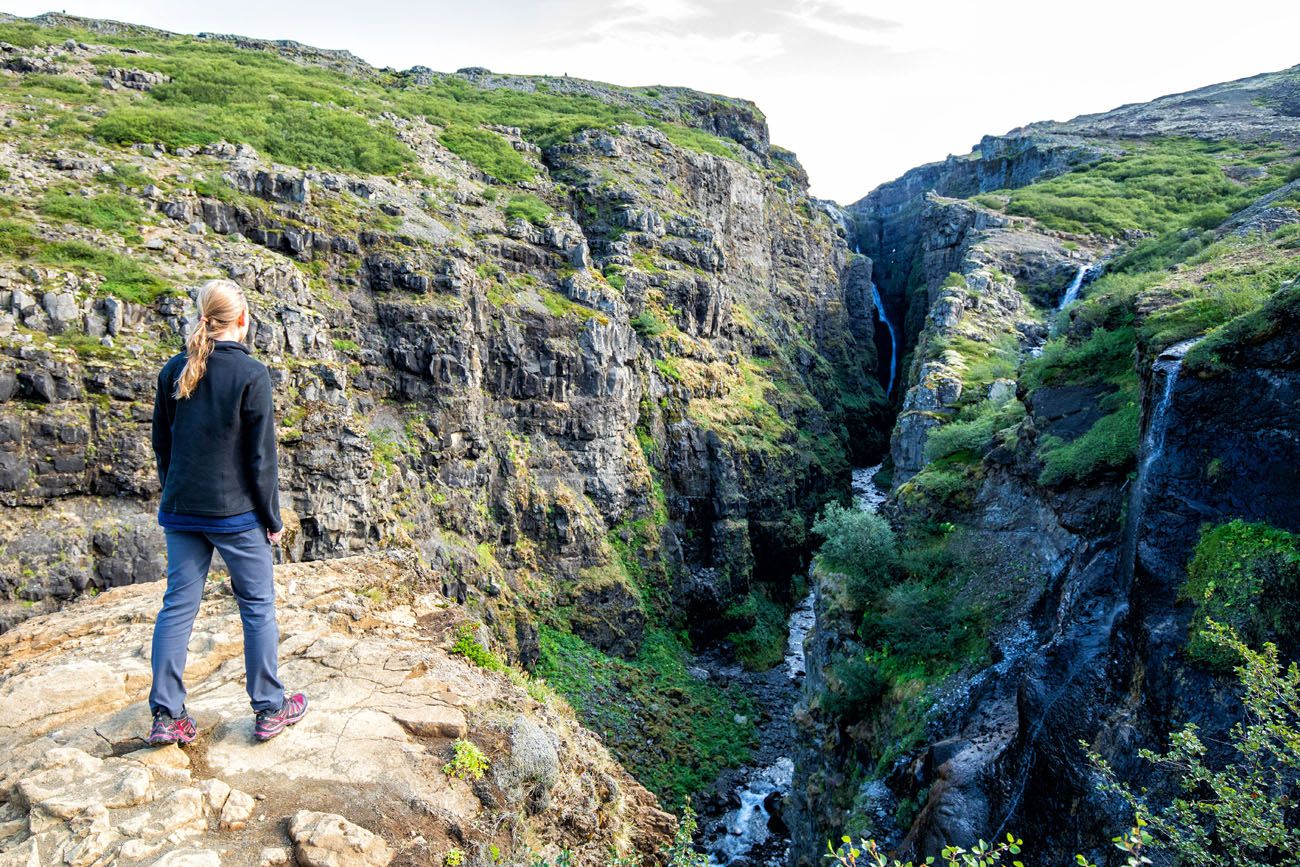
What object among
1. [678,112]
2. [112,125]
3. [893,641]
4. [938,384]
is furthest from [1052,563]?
[678,112]

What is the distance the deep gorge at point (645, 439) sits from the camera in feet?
30.3

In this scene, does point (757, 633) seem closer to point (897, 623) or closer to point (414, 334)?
point (897, 623)

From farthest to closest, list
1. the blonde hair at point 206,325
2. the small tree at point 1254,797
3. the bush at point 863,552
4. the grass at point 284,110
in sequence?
the grass at point 284,110
the bush at point 863,552
the small tree at point 1254,797
the blonde hair at point 206,325

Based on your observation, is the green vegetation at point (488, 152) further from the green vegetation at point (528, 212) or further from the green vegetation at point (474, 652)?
the green vegetation at point (474, 652)

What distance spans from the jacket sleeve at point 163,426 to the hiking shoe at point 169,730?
164 centimetres

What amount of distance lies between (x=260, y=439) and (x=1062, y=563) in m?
15.2

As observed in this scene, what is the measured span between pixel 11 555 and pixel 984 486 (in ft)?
80.5

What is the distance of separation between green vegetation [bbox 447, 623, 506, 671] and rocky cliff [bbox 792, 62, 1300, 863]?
27.4ft

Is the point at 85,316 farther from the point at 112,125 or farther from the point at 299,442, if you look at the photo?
the point at 112,125

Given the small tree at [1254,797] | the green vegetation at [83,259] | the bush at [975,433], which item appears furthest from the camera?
the bush at [975,433]

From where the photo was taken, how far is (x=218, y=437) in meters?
4.61

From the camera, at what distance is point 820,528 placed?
21797 mm

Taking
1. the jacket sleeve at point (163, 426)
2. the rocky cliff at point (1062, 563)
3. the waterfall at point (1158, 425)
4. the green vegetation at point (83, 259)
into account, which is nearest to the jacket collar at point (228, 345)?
the jacket sleeve at point (163, 426)

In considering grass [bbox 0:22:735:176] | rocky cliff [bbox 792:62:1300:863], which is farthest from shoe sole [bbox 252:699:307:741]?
grass [bbox 0:22:735:176]
